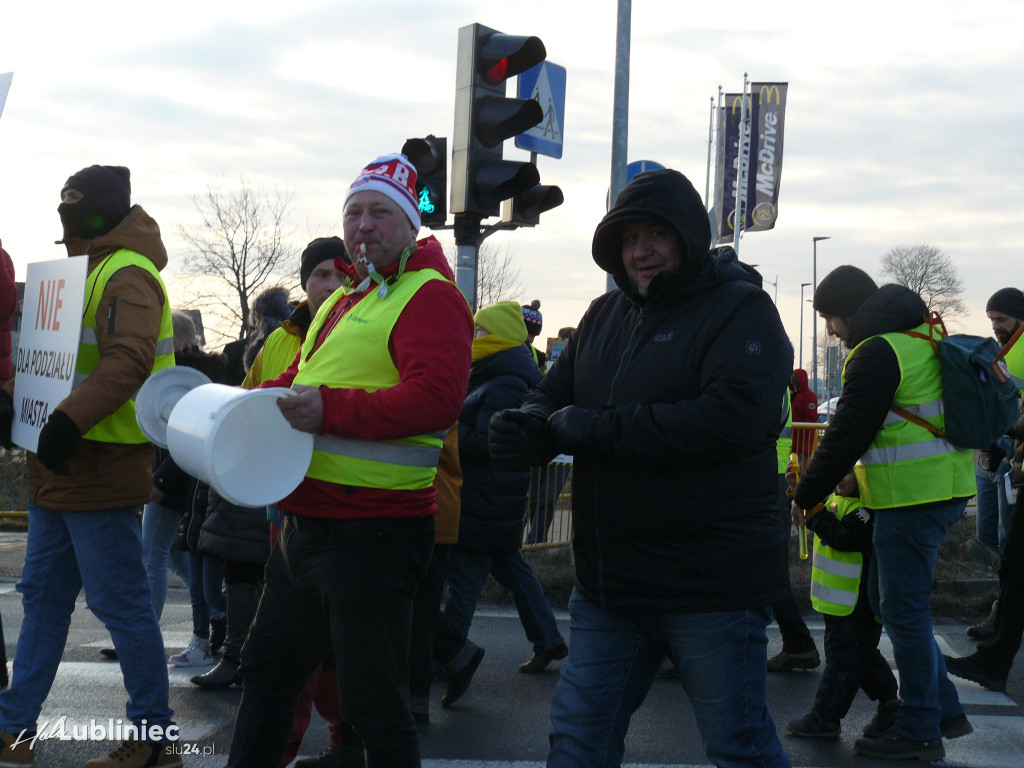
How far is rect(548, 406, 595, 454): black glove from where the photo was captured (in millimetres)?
2670

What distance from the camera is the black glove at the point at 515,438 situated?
273 cm

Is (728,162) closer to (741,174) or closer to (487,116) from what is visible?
(741,174)

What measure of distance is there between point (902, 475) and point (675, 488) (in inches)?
76.4

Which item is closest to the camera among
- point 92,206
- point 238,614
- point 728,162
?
point 92,206

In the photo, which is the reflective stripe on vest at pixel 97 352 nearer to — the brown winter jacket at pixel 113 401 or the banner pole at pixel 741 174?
the brown winter jacket at pixel 113 401

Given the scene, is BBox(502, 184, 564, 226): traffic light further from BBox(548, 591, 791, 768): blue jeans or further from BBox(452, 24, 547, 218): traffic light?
BBox(548, 591, 791, 768): blue jeans

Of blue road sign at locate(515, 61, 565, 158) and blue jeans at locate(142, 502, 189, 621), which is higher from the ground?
blue road sign at locate(515, 61, 565, 158)

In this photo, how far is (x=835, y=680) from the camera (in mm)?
4453

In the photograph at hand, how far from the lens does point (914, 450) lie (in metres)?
4.24

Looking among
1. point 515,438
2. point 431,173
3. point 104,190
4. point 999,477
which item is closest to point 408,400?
point 515,438

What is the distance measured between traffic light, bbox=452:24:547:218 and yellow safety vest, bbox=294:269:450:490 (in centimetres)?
344

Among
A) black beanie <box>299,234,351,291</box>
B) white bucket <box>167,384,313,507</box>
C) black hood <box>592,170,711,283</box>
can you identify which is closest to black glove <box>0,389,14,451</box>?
black beanie <box>299,234,351,291</box>

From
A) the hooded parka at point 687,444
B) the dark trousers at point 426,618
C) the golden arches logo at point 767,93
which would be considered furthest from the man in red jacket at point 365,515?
the golden arches logo at point 767,93

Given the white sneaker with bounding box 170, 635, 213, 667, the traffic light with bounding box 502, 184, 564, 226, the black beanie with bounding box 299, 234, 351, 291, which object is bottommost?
the white sneaker with bounding box 170, 635, 213, 667
